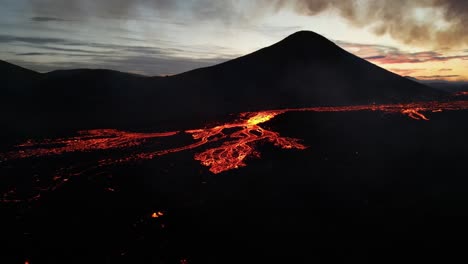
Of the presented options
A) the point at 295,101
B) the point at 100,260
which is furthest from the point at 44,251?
the point at 295,101

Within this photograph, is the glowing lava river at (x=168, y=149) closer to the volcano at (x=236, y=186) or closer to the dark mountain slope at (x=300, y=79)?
the volcano at (x=236, y=186)

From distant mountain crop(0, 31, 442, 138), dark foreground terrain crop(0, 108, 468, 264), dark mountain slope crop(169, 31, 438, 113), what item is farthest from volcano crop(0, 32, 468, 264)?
dark mountain slope crop(169, 31, 438, 113)

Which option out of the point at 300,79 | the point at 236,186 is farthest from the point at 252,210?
the point at 300,79

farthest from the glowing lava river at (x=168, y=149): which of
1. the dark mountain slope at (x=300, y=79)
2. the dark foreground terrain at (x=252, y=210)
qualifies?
the dark mountain slope at (x=300, y=79)

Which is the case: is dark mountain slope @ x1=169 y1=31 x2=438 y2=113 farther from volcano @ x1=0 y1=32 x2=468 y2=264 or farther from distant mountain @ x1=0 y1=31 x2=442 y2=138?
volcano @ x1=0 y1=32 x2=468 y2=264

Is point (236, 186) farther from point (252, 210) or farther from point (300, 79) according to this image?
point (300, 79)
